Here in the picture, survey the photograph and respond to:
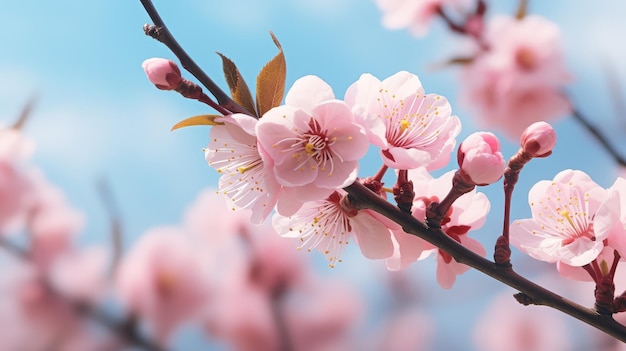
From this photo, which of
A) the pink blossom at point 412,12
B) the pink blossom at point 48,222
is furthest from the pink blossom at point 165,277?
the pink blossom at point 412,12

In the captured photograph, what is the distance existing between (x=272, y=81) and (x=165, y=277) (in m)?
0.92

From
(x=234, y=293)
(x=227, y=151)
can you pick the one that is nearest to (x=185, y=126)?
(x=227, y=151)

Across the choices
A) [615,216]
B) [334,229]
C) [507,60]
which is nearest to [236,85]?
[334,229]

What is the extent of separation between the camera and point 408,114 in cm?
40

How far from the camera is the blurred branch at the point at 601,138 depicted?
0.78 meters

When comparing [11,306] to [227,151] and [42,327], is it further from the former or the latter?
[227,151]

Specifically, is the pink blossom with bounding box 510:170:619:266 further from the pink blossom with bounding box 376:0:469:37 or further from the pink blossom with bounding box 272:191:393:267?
the pink blossom with bounding box 376:0:469:37

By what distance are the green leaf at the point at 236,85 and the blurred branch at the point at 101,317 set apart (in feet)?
2.49

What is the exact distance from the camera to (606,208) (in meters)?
0.38

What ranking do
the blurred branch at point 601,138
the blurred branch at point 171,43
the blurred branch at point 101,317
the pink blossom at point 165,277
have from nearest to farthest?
the blurred branch at point 171,43
the blurred branch at point 601,138
the blurred branch at point 101,317
the pink blossom at point 165,277

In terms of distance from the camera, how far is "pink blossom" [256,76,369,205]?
0.35m

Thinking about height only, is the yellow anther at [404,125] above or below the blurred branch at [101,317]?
above

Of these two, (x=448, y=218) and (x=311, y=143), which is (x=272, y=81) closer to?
(x=311, y=143)

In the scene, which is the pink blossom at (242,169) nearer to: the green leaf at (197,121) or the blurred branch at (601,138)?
the green leaf at (197,121)
